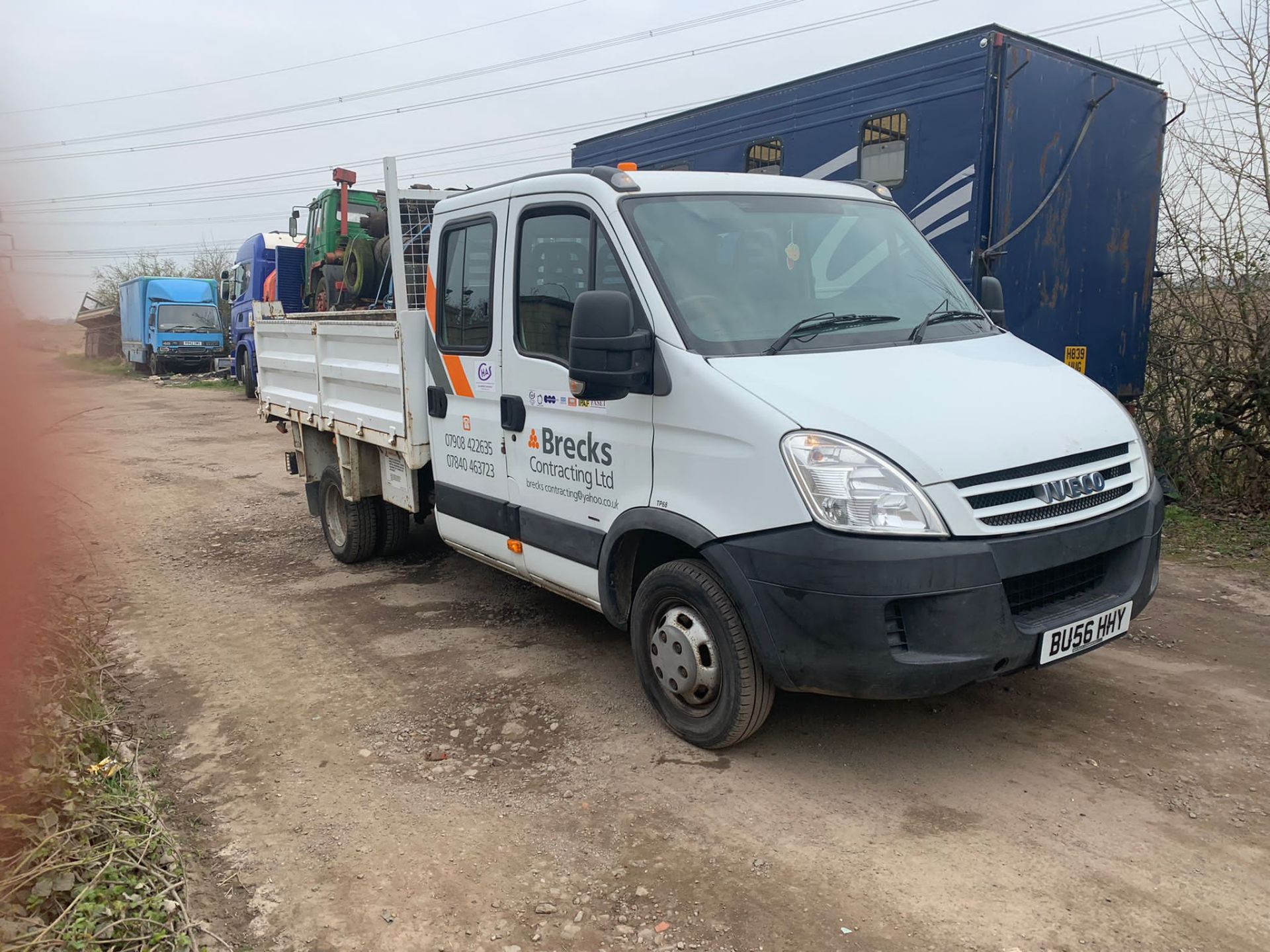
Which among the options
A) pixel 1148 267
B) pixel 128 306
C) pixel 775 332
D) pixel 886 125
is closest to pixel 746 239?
pixel 775 332

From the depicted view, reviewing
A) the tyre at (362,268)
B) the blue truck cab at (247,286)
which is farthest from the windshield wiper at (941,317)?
the blue truck cab at (247,286)

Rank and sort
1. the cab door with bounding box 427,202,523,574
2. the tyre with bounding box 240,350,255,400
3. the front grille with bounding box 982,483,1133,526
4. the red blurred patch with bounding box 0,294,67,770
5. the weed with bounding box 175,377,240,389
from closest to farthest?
the red blurred patch with bounding box 0,294,67,770, the front grille with bounding box 982,483,1133,526, the cab door with bounding box 427,202,523,574, the tyre with bounding box 240,350,255,400, the weed with bounding box 175,377,240,389

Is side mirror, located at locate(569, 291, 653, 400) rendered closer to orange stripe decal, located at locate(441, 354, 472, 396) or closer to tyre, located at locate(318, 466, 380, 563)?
orange stripe decal, located at locate(441, 354, 472, 396)

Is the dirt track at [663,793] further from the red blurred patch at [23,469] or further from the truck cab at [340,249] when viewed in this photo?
the truck cab at [340,249]

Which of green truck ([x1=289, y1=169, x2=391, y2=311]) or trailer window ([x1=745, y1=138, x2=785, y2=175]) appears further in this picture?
trailer window ([x1=745, y1=138, x2=785, y2=175])

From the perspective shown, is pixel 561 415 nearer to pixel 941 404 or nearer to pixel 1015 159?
pixel 941 404

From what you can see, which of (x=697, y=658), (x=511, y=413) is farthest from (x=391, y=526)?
(x=697, y=658)

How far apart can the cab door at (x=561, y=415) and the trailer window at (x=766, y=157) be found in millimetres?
4238

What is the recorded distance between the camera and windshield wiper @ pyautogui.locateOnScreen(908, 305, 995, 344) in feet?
13.0

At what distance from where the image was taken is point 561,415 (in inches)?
169

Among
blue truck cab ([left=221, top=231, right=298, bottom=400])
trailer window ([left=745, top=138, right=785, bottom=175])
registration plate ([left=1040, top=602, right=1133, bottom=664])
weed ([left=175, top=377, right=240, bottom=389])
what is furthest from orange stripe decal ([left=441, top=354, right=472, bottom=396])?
weed ([left=175, top=377, right=240, bottom=389])

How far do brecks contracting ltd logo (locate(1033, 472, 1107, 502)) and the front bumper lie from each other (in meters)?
0.11

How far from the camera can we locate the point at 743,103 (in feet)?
27.5

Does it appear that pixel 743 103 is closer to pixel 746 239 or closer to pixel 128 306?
pixel 746 239
